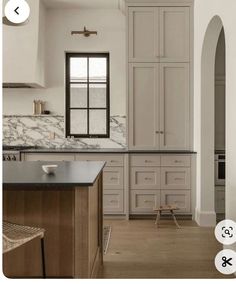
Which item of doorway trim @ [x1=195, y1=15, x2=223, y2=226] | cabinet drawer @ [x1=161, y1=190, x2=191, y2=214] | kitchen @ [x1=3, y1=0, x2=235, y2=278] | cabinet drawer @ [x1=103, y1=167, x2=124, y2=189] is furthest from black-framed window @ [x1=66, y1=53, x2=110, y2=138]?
doorway trim @ [x1=195, y1=15, x2=223, y2=226]

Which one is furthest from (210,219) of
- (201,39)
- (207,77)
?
(201,39)

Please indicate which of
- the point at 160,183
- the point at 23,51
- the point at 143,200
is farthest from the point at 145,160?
the point at 23,51

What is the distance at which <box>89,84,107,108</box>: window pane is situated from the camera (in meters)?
6.74

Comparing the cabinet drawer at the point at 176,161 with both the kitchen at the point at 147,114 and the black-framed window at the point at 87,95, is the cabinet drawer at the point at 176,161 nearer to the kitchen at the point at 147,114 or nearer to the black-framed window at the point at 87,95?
the kitchen at the point at 147,114

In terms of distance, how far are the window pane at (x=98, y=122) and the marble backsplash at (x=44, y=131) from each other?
0.13 meters

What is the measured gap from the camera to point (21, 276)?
3047 mm

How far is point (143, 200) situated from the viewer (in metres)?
6.03

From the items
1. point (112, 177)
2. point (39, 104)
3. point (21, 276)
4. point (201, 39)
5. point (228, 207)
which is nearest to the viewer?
point (21, 276)

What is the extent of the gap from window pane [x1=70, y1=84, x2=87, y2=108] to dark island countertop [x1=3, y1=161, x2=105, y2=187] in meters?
2.94

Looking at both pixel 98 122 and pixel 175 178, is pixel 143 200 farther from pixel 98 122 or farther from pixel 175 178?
pixel 98 122

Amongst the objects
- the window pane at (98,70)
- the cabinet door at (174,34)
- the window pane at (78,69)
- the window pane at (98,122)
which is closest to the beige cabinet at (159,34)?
the cabinet door at (174,34)

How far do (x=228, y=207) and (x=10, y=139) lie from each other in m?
3.75

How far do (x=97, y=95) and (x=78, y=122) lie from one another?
1.58ft

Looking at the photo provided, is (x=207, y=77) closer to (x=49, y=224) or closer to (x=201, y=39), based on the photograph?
(x=201, y=39)
